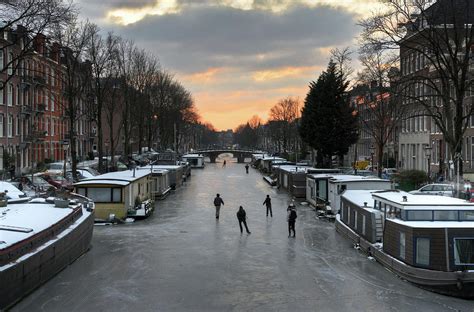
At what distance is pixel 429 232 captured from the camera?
19.0 meters

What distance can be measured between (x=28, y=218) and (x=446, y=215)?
1505cm

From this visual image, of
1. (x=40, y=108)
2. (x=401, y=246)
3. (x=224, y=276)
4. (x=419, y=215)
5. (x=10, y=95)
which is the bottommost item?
(x=224, y=276)

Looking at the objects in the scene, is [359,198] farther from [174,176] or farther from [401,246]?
[174,176]

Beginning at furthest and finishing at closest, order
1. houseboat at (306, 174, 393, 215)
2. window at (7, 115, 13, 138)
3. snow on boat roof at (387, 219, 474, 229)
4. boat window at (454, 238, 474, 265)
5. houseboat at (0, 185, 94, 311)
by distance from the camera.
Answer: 1. window at (7, 115, 13, 138)
2. houseboat at (306, 174, 393, 215)
3. snow on boat roof at (387, 219, 474, 229)
4. boat window at (454, 238, 474, 265)
5. houseboat at (0, 185, 94, 311)

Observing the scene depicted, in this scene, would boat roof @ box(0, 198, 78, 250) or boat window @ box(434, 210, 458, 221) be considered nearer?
boat roof @ box(0, 198, 78, 250)

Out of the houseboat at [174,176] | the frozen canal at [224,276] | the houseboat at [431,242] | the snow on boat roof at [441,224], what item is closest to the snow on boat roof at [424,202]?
the houseboat at [431,242]

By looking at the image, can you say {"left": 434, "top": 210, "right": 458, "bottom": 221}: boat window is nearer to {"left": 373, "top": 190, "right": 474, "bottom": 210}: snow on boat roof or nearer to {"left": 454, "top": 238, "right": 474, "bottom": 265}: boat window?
{"left": 373, "top": 190, "right": 474, "bottom": 210}: snow on boat roof

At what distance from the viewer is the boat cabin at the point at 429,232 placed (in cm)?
1870

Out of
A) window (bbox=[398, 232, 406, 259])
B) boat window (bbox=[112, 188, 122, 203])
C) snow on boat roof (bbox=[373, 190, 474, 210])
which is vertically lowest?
window (bbox=[398, 232, 406, 259])

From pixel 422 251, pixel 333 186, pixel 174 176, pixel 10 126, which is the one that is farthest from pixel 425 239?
pixel 10 126

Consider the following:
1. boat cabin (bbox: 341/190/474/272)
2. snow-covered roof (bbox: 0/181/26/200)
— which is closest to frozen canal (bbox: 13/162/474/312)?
boat cabin (bbox: 341/190/474/272)

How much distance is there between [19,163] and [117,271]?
46.7 metres

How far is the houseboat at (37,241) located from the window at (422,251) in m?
12.3

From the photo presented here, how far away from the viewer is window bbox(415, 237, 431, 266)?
1902 centimetres
